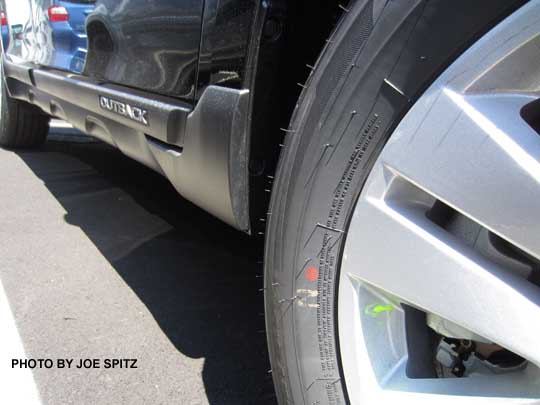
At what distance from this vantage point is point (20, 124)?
4.11m

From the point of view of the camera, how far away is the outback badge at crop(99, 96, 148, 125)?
5.07 ft

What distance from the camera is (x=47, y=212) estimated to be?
290 cm

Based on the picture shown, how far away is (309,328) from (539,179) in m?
0.52

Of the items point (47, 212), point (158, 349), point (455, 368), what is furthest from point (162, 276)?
point (455, 368)

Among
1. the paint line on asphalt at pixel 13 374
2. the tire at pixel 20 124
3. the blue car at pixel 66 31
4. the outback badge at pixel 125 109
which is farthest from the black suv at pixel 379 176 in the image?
the tire at pixel 20 124

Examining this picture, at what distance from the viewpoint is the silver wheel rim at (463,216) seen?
2.55 ft

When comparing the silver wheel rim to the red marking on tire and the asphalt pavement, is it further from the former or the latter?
the asphalt pavement

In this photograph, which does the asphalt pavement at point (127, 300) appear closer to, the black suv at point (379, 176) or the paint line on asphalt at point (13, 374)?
the paint line on asphalt at point (13, 374)

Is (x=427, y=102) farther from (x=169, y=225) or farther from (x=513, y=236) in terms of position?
→ (x=169, y=225)

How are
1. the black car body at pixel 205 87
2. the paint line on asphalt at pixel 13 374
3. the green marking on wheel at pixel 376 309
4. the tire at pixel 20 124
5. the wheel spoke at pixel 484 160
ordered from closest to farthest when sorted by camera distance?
the wheel spoke at pixel 484 160 < the green marking on wheel at pixel 376 309 < the black car body at pixel 205 87 < the paint line on asphalt at pixel 13 374 < the tire at pixel 20 124

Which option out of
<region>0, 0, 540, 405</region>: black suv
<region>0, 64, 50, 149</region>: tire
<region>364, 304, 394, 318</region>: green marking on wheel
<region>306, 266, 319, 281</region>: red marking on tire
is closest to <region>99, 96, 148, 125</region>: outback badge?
<region>0, 0, 540, 405</region>: black suv

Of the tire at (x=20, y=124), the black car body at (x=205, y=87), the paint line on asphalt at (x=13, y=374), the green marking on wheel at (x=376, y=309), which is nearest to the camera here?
the green marking on wheel at (x=376, y=309)

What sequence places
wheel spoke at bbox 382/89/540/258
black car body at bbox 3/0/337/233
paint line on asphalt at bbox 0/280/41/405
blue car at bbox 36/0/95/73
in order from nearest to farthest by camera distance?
wheel spoke at bbox 382/89/540/258, black car body at bbox 3/0/337/233, paint line on asphalt at bbox 0/280/41/405, blue car at bbox 36/0/95/73

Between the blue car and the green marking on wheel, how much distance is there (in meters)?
1.64
